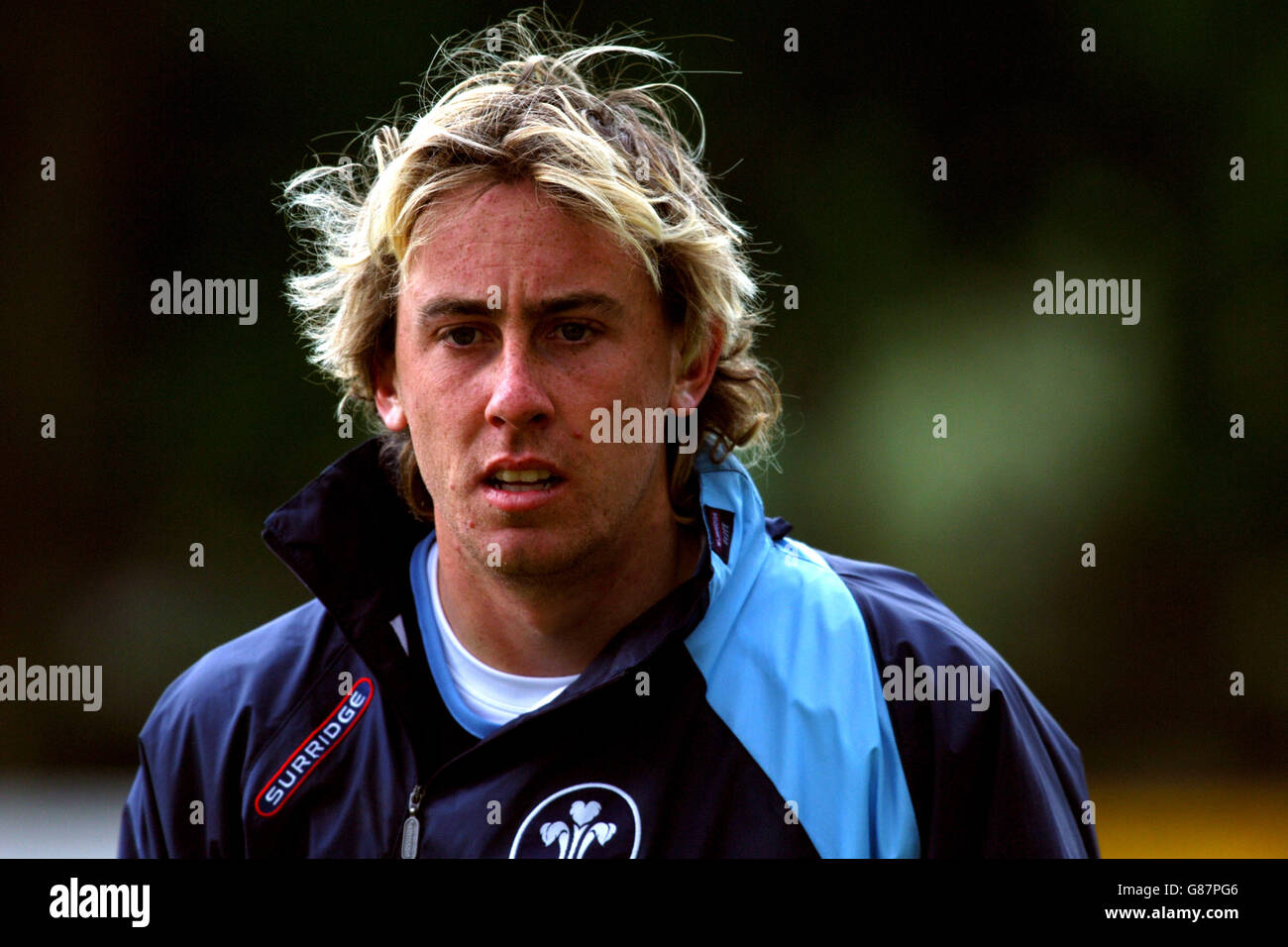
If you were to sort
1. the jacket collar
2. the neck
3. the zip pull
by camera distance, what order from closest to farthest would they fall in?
the zip pull
the neck
the jacket collar

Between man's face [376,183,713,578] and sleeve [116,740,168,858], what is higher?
man's face [376,183,713,578]

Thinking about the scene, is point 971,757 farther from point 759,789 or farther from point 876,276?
point 876,276

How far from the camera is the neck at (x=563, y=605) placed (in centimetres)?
290

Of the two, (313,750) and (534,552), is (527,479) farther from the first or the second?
(313,750)

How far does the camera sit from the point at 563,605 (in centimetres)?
291

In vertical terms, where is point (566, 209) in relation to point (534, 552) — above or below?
above

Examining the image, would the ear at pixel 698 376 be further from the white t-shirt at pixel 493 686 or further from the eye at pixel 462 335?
the white t-shirt at pixel 493 686

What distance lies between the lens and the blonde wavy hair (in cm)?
296

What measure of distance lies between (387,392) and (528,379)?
0.64 meters

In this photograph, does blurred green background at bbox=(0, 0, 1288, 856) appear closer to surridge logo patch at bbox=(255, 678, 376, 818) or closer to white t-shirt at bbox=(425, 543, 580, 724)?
white t-shirt at bbox=(425, 543, 580, 724)

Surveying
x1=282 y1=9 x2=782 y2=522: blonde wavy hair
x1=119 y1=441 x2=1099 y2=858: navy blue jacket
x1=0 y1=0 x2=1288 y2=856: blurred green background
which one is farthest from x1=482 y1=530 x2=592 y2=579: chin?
x1=0 y1=0 x2=1288 y2=856: blurred green background

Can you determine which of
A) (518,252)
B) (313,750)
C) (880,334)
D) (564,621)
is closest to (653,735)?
(564,621)

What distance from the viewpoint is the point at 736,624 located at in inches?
111

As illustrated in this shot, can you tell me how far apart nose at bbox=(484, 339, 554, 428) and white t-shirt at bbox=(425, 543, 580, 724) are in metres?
0.55
